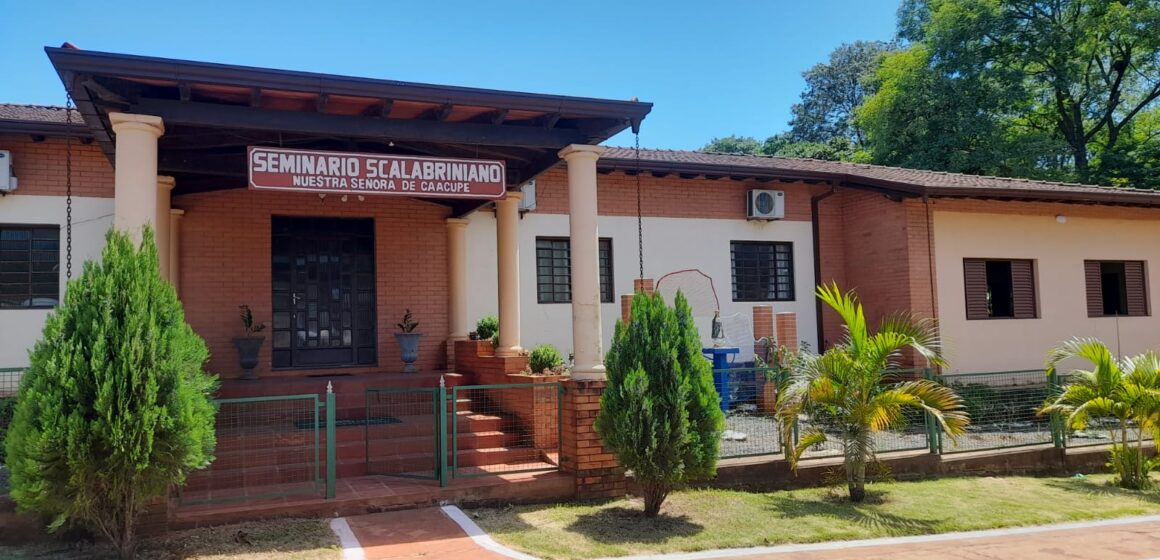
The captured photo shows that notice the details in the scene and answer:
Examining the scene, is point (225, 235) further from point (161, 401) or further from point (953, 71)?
point (953, 71)

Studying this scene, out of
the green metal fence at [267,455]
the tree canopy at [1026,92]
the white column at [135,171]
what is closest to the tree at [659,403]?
the green metal fence at [267,455]

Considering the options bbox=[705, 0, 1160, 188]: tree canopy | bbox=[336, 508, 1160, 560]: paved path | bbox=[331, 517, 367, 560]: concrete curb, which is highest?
bbox=[705, 0, 1160, 188]: tree canopy

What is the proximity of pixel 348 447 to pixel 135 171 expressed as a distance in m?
3.39

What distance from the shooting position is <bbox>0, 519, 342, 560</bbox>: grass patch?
19.9 feet

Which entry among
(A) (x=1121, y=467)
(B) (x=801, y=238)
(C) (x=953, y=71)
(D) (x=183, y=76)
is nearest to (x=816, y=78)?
(C) (x=953, y=71)

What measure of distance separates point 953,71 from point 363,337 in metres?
20.4

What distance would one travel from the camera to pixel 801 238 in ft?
49.9

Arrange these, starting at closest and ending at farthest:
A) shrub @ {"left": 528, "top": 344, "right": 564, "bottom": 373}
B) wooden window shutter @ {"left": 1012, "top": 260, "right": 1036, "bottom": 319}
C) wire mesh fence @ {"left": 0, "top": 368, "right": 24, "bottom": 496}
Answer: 1. wire mesh fence @ {"left": 0, "top": 368, "right": 24, "bottom": 496}
2. shrub @ {"left": 528, "top": 344, "right": 564, "bottom": 373}
3. wooden window shutter @ {"left": 1012, "top": 260, "right": 1036, "bottom": 319}

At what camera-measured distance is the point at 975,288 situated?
14805 millimetres

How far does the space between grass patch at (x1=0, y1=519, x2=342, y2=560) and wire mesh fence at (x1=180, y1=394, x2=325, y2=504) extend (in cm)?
57

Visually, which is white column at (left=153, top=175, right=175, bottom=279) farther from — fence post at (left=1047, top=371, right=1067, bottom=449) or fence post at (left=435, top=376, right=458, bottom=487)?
fence post at (left=1047, top=371, right=1067, bottom=449)

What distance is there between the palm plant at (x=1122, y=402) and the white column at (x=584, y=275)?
6.02 metres

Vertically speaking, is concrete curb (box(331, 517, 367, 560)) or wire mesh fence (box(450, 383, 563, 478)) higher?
wire mesh fence (box(450, 383, 563, 478))

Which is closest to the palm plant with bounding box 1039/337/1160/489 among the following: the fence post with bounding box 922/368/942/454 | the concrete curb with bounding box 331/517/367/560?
the fence post with bounding box 922/368/942/454
